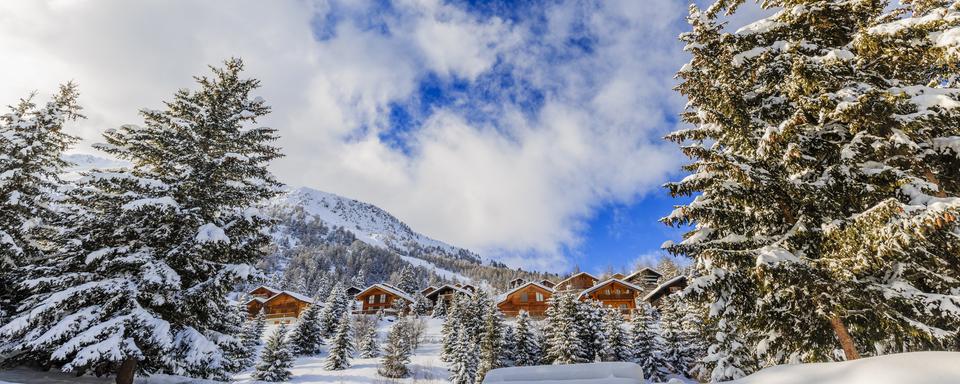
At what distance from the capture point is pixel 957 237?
697cm

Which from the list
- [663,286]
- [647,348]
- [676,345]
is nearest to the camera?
[647,348]

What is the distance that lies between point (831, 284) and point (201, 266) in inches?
591

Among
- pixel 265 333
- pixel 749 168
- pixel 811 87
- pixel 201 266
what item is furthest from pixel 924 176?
pixel 265 333

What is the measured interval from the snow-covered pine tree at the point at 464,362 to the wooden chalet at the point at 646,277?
3761cm

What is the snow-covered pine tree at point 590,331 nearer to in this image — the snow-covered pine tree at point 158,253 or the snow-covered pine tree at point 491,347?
the snow-covered pine tree at point 491,347

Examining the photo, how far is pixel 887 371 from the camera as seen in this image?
10.6 ft

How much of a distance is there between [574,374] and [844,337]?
656 cm

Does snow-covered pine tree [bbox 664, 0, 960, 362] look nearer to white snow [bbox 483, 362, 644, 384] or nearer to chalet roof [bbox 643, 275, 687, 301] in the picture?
white snow [bbox 483, 362, 644, 384]

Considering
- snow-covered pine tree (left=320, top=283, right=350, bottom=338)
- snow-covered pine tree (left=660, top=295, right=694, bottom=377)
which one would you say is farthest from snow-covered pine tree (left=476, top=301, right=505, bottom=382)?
snow-covered pine tree (left=320, top=283, right=350, bottom=338)

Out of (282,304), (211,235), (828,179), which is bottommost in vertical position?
(282,304)

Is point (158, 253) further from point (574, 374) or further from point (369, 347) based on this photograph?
point (369, 347)

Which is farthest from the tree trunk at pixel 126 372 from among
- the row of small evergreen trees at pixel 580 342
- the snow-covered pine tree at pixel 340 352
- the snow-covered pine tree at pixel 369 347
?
the snow-covered pine tree at pixel 369 347

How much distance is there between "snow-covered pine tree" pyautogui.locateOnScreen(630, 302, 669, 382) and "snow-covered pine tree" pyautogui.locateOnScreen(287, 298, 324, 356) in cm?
2908

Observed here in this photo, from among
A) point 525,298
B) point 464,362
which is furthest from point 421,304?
point 464,362
